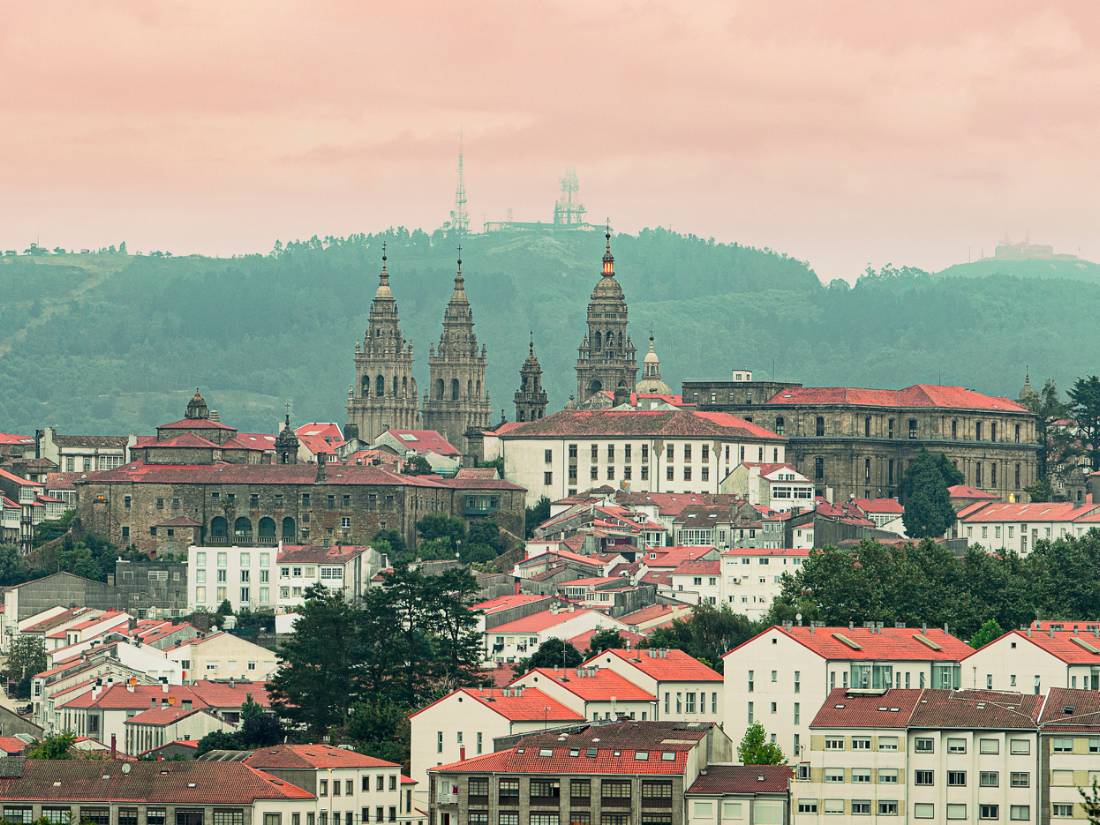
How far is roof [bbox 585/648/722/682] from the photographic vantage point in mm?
111125

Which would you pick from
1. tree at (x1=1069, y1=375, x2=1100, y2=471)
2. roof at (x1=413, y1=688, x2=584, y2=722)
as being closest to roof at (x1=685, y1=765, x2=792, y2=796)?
roof at (x1=413, y1=688, x2=584, y2=722)

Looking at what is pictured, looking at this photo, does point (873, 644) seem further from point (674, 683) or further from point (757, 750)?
point (757, 750)

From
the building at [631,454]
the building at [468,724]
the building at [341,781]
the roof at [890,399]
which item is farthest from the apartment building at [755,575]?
the building at [341,781]

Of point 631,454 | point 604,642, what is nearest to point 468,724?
point 604,642

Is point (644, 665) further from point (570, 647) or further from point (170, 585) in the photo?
point (170, 585)

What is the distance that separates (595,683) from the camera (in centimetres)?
10831

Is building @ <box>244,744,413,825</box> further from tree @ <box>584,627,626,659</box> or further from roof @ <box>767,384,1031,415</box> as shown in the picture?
roof @ <box>767,384,1031,415</box>

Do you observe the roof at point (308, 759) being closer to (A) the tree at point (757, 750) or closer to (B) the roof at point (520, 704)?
(B) the roof at point (520, 704)

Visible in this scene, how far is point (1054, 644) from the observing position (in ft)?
367

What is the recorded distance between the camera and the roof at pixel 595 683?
107 metres

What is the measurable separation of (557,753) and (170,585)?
230 ft

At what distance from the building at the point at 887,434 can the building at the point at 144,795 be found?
9306 cm

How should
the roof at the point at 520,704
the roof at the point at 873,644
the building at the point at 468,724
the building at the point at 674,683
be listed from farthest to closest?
the building at the point at 674,683 < the roof at the point at 873,644 < the roof at the point at 520,704 < the building at the point at 468,724

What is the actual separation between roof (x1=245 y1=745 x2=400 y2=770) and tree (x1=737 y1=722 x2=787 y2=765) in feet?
33.7
